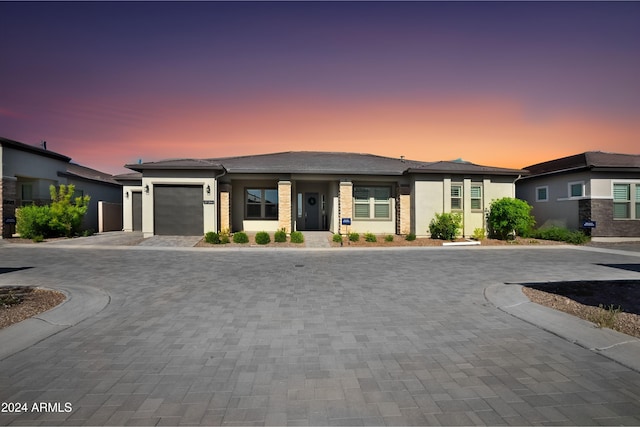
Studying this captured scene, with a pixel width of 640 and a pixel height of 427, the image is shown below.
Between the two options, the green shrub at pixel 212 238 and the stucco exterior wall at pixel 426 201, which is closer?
the green shrub at pixel 212 238

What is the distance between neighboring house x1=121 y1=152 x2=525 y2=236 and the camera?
18.6 m

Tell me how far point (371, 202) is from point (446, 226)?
16.8ft

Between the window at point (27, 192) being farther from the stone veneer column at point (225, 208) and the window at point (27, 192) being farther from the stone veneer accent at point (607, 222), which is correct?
the stone veneer accent at point (607, 222)

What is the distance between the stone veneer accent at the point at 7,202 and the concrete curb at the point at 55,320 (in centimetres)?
1589

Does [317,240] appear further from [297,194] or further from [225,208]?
[225,208]

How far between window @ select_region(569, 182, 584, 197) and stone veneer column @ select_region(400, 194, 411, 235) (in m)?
10.6

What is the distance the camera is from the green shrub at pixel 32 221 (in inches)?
679

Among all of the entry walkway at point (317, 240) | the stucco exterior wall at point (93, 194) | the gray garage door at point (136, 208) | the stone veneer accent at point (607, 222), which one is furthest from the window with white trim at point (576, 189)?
the stucco exterior wall at point (93, 194)

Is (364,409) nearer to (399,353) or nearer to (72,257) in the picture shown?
(399,353)

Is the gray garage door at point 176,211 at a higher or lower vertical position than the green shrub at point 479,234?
higher

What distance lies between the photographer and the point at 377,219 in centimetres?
2089

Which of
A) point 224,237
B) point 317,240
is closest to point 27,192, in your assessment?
point 224,237

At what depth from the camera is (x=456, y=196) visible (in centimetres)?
1991

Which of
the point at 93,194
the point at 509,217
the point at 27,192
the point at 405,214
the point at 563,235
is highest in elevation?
the point at 93,194
